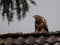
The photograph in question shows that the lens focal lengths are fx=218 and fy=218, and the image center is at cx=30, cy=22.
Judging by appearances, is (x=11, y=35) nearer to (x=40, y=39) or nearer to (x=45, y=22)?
(x=40, y=39)

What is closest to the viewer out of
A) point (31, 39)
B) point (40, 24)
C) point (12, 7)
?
point (31, 39)

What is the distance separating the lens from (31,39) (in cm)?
369

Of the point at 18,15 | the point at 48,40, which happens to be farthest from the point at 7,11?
the point at 48,40

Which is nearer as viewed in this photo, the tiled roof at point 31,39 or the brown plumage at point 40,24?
the tiled roof at point 31,39

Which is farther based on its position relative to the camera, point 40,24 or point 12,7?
point 40,24

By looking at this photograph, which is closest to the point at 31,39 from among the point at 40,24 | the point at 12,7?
the point at 12,7

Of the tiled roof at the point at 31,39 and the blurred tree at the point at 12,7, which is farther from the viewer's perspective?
the blurred tree at the point at 12,7

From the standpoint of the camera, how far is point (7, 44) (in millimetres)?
3840

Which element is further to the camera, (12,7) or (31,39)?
(12,7)

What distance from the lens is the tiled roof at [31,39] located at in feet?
11.4

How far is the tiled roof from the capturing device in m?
3.46

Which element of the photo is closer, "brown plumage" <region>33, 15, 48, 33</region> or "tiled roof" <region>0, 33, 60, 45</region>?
"tiled roof" <region>0, 33, 60, 45</region>

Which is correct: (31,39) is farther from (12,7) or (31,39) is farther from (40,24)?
(40,24)

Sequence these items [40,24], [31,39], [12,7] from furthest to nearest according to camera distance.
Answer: [40,24] < [12,7] < [31,39]
